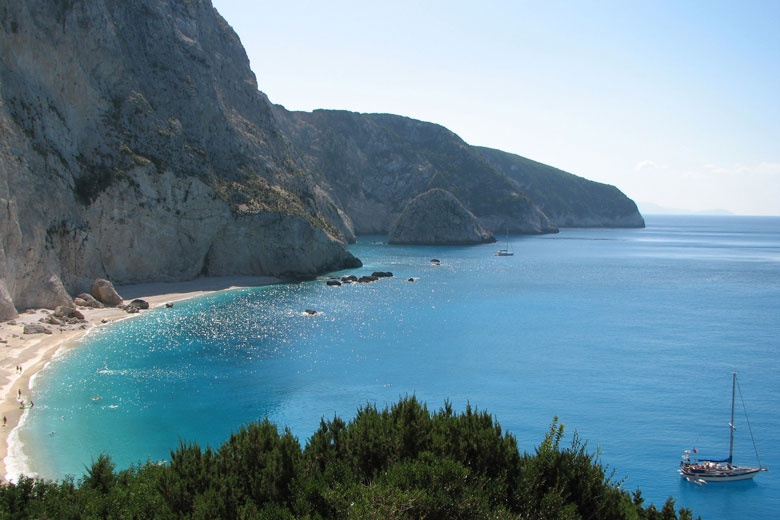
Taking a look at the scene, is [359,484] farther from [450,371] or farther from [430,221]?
[430,221]

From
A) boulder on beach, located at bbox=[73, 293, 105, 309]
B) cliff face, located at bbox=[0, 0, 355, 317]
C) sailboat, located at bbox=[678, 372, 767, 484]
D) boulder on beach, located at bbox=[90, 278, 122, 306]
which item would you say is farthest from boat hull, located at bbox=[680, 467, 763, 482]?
boulder on beach, located at bbox=[90, 278, 122, 306]

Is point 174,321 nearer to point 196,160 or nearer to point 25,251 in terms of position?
point 25,251

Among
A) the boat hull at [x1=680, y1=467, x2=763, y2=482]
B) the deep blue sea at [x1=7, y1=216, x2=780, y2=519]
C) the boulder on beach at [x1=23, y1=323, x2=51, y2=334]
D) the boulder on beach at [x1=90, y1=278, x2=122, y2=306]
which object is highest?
the boulder on beach at [x1=90, y1=278, x2=122, y2=306]

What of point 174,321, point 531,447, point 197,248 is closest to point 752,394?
point 531,447

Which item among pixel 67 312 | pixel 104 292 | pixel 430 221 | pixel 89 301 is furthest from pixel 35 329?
pixel 430 221

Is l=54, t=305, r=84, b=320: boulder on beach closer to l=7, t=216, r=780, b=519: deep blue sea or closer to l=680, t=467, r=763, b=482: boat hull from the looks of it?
l=7, t=216, r=780, b=519: deep blue sea
